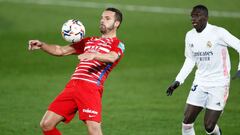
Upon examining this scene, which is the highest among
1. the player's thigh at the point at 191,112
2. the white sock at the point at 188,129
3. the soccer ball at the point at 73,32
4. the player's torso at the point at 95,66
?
the soccer ball at the point at 73,32

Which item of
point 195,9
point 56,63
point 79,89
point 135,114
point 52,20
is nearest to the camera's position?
point 79,89

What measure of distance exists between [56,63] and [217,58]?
13178 millimetres

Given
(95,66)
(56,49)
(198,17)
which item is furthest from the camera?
(198,17)

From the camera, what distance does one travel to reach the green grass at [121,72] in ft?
56.2

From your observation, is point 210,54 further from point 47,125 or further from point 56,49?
point 47,125

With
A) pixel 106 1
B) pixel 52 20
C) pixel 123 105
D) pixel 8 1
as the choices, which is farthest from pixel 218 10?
pixel 123 105

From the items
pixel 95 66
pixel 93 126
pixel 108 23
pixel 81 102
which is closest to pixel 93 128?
pixel 93 126

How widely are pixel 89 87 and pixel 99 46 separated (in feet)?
2.60

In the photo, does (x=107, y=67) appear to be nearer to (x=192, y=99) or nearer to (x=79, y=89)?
(x=79, y=89)

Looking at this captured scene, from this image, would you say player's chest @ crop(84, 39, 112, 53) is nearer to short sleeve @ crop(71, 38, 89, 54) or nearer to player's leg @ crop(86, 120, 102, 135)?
short sleeve @ crop(71, 38, 89, 54)

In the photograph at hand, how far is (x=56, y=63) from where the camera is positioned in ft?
85.1

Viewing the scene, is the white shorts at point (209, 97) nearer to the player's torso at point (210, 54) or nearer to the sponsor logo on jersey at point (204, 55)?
the player's torso at point (210, 54)

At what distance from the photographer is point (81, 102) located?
12.2 metres

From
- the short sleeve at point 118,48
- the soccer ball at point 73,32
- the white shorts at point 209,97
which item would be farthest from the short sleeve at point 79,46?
the white shorts at point 209,97
